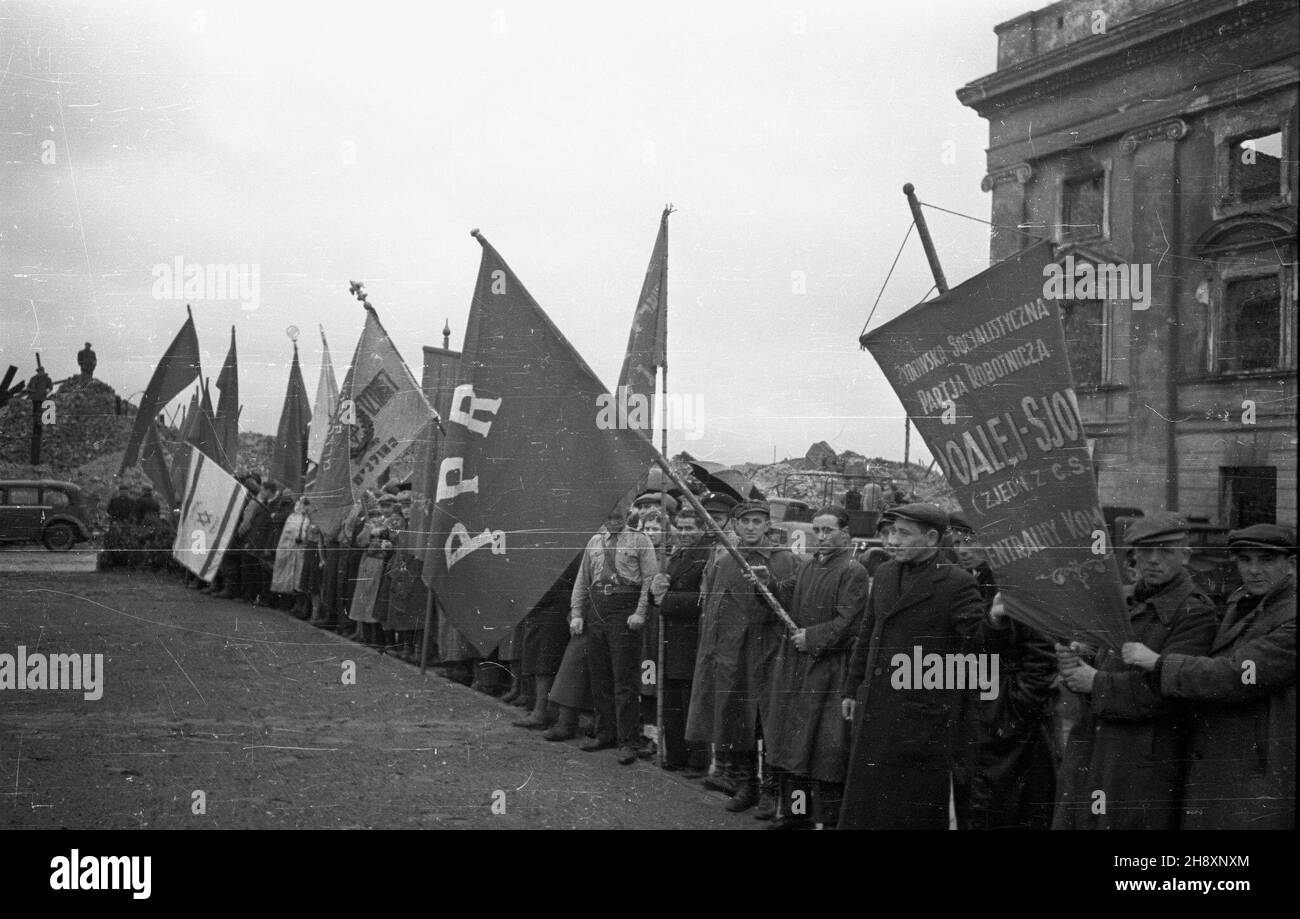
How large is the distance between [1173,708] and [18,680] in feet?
18.1

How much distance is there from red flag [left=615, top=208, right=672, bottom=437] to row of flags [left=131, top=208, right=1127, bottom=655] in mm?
14

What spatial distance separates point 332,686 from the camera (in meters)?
6.65

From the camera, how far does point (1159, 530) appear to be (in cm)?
388

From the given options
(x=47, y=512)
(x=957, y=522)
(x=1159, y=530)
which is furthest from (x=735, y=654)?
(x=47, y=512)

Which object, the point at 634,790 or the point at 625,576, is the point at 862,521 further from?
the point at 634,790

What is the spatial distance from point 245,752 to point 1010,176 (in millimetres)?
5213

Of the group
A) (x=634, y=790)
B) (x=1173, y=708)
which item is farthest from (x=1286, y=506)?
(x=634, y=790)

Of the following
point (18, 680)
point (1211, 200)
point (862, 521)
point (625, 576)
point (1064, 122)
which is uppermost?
point (1064, 122)

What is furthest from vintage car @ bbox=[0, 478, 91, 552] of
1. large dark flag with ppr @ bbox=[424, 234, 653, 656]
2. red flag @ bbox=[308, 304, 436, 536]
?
red flag @ bbox=[308, 304, 436, 536]

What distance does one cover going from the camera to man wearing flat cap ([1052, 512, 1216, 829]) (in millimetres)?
3818

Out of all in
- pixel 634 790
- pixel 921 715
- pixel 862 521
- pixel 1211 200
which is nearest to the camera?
pixel 921 715

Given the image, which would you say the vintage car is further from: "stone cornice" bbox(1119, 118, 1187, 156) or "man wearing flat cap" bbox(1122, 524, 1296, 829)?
"stone cornice" bbox(1119, 118, 1187, 156)

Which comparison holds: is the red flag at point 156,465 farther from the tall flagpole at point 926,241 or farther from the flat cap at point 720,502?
the tall flagpole at point 926,241
